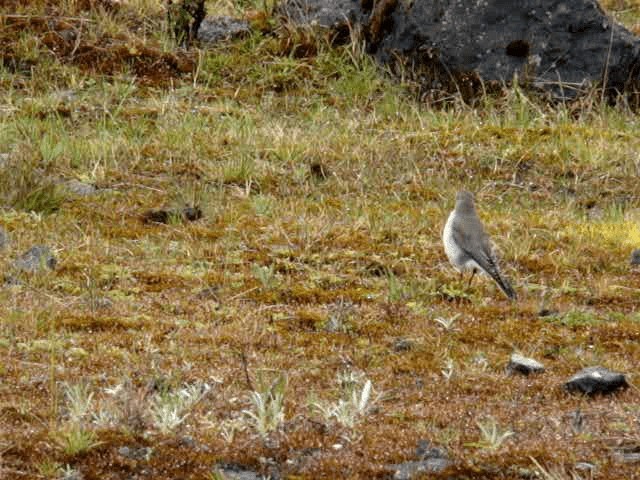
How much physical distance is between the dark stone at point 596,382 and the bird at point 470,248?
1.75 metres

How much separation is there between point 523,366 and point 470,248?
5.38 ft

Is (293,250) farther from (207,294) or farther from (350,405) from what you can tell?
(350,405)

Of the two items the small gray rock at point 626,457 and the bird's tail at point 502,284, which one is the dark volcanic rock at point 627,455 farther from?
the bird's tail at point 502,284

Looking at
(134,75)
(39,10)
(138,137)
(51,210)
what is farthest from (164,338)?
(39,10)

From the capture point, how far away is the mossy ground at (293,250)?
18.8 feet

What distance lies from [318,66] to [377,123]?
6.22 ft

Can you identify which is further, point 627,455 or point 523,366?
point 523,366

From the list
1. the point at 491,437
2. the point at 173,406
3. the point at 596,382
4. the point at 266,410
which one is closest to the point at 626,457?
the point at 491,437

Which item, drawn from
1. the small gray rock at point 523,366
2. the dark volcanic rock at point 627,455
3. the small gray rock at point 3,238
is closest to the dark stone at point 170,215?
the small gray rock at point 3,238

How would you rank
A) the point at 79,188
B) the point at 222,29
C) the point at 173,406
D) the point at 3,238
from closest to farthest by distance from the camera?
the point at 173,406 → the point at 3,238 → the point at 79,188 → the point at 222,29

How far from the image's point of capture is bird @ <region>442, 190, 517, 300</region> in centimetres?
843

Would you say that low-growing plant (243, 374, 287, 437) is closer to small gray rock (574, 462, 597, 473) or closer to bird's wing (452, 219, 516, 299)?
small gray rock (574, 462, 597, 473)

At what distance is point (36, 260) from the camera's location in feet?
28.5

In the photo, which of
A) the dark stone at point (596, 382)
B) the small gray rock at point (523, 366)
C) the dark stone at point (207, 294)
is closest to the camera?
the dark stone at point (596, 382)
